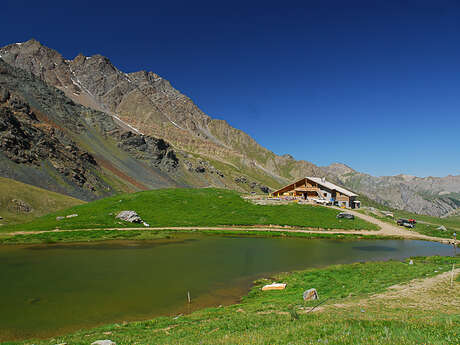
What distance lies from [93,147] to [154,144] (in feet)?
143

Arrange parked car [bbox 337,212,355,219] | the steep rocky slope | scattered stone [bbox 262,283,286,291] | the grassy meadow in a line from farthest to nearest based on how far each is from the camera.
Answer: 1. the steep rocky slope
2. parked car [bbox 337,212,355,219]
3. scattered stone [bbox 262,283,286,291]
4. the grassy meadow

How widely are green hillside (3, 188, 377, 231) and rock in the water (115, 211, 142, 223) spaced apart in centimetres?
123

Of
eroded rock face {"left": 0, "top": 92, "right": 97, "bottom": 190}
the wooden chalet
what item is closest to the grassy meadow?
the wooden chalet

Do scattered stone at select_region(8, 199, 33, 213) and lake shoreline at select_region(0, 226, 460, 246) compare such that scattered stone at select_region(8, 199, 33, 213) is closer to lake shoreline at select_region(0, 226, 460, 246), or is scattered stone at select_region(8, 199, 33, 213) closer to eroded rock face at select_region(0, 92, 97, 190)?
lake shoreline at select_region(0, 226, 460, 246)

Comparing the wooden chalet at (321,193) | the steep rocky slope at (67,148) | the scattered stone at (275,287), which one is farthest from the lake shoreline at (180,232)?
the steep rocky slope at (67,148)

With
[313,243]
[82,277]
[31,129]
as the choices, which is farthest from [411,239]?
[31,129]

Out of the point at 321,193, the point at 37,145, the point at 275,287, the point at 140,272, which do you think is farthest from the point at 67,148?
the point at 275,287

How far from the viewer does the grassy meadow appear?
9383 mm

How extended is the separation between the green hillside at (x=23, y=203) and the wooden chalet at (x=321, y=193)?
6567 cm

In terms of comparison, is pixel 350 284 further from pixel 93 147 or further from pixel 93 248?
pixel 93 147

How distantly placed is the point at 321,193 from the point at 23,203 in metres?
78.4

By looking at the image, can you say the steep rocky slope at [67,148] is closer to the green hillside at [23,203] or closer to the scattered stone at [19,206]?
the green hillside at [23,203]

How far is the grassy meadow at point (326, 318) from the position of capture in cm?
938

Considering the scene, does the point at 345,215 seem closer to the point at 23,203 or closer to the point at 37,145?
the point at 23,203
